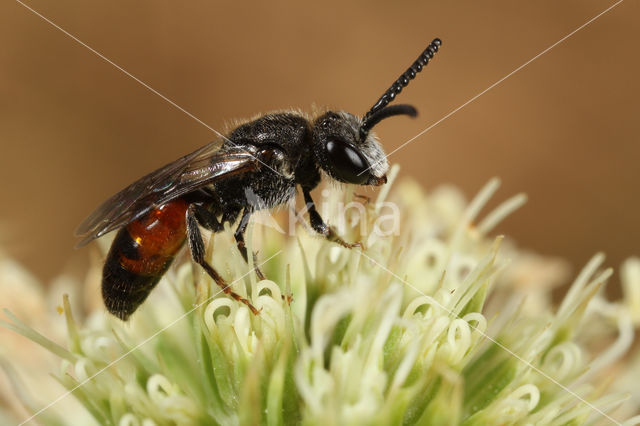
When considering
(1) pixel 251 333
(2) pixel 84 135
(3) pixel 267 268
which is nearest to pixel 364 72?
(2) pixel 84 135

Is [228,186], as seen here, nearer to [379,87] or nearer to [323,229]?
[323,229]

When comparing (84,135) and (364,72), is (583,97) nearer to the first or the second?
(364,72)

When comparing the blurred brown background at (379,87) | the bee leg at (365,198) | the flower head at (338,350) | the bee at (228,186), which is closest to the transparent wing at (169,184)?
the bee at (228,186)

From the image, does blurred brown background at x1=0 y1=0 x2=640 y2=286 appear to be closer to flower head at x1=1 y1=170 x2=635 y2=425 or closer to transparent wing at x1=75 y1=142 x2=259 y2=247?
flower head at x1=1 y1=170 x2=635 y2=425

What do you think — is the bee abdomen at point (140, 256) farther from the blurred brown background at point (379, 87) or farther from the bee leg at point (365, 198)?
the blurred brown background at point (379, 87)

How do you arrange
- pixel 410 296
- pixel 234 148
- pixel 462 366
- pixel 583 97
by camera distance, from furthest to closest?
pixel 583 97
pixel 410 296
pixel 234 148
pixel 462 366

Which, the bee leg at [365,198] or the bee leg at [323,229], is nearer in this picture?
the bee leg at [323,229]
